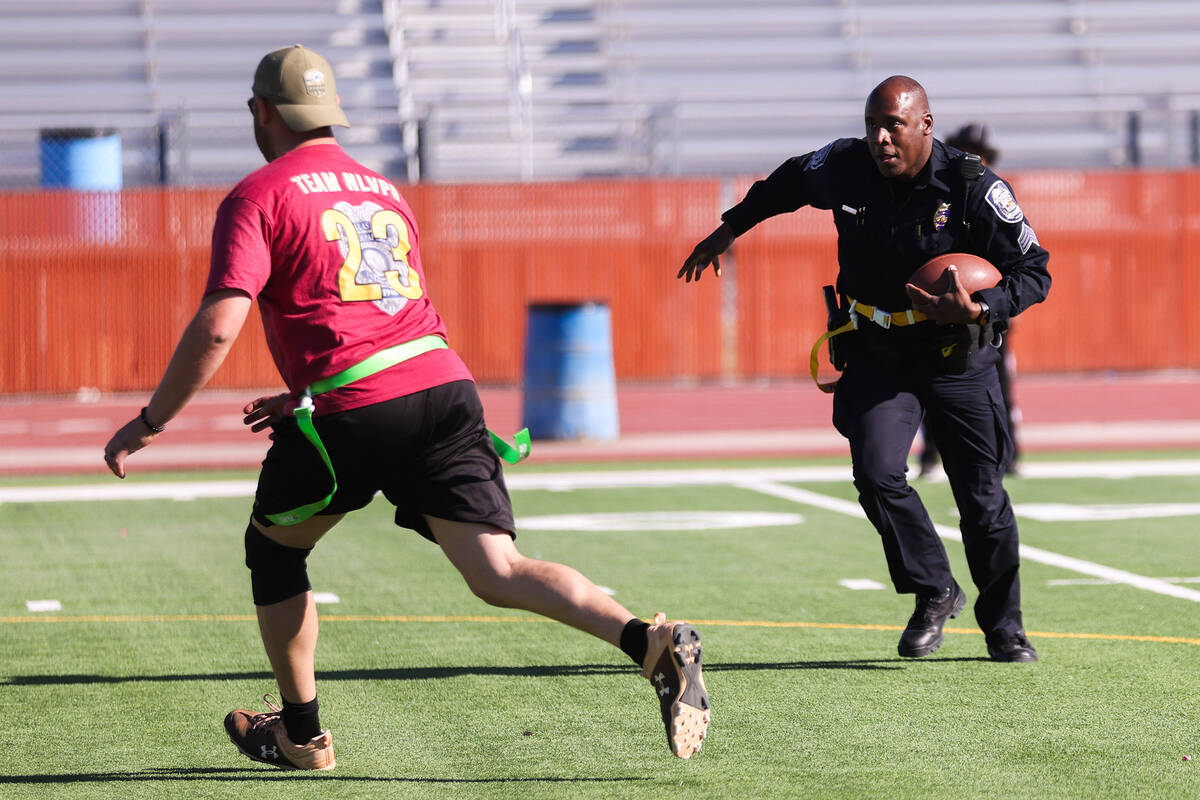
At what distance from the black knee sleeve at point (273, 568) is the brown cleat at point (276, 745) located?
1.12ft

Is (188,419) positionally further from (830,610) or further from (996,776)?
(996,776)

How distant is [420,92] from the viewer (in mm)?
27141

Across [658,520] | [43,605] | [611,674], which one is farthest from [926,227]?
[658,520]

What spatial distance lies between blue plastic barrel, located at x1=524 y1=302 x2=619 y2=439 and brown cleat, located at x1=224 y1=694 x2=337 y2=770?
10.2m

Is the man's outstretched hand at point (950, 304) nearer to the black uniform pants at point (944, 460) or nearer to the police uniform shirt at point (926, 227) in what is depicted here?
the police uniform shirt at point (926, 227)

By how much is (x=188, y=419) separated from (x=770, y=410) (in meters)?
5.98

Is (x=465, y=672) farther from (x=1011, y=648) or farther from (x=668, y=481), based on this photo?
(x=668, y=481)

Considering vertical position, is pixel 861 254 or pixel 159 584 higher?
pixel 861 254

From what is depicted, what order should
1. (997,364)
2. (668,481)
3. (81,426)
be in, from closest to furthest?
(997,364) → (668,481) → (81,426)

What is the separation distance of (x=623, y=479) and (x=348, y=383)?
327 inches

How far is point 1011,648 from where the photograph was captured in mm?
6223

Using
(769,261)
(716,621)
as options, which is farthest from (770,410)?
(716,621)

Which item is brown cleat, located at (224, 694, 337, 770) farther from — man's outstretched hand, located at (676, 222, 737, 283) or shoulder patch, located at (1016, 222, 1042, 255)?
shoulder patch, located at (1016, 222, 1042, 255)

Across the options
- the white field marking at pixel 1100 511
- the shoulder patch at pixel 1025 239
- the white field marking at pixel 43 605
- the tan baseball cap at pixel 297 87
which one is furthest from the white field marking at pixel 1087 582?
the tan baseball cap at pixel 297 87
